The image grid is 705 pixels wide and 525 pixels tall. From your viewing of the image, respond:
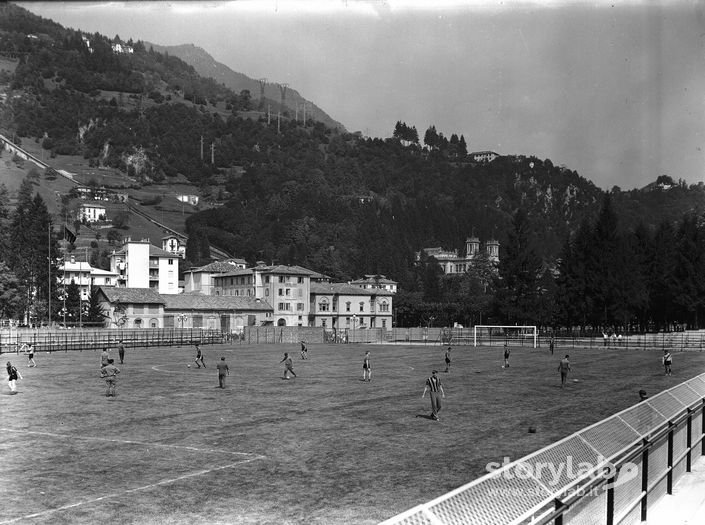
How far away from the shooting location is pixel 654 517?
11945 mm

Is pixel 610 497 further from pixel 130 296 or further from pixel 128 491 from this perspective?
pixel 130 296

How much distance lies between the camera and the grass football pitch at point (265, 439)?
47.2ft

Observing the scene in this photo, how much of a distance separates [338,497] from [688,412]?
708cm

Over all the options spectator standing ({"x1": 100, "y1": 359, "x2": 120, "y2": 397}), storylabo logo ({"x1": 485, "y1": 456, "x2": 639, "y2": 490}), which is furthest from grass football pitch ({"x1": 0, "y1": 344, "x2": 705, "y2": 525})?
storylabo logo ({"x1": 485, "y1": 456, "x2": 639, "y2": 490})

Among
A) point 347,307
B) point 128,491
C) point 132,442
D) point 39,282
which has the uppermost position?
point 39,282

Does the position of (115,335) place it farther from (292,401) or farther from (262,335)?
(292,401)

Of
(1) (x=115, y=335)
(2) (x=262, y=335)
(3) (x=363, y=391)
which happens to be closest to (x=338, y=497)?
(3) (x=363, y=391)

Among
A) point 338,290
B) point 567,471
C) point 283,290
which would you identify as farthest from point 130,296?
point 567,471

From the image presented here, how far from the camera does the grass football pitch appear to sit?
47.2 feet

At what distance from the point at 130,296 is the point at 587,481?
104 meters

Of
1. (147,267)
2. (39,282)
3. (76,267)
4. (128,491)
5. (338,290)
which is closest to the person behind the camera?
(128,491)

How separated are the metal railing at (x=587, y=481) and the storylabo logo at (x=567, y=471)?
0.04ft

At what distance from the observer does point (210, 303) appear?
113 meters

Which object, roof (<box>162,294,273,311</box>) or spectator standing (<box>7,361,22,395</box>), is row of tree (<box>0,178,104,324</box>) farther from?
spectator standing (<box>7,361,22,395</box>)
